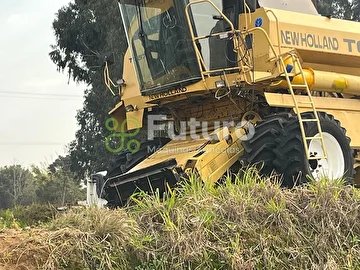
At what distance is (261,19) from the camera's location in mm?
7562

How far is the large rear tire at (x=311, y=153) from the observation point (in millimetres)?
6438

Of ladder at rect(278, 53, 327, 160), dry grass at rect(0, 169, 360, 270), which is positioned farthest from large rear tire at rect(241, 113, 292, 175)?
dry grass at rect(0, 169, 360, 270)

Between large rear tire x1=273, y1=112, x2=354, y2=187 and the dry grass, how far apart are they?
1532mm

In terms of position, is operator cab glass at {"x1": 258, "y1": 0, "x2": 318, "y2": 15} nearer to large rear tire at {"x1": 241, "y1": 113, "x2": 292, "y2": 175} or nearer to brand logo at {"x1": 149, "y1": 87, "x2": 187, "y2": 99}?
brand logo at {"x1": 149, "y1": 87, "x2": 187, "y2": 99}

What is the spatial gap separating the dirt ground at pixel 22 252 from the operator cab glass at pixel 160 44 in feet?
13.0

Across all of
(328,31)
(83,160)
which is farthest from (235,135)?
(83,160)

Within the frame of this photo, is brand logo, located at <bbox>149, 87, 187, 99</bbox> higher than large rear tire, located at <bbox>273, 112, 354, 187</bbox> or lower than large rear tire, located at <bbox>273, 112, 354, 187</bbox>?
higher

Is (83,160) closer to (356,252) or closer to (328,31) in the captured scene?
(328,31)

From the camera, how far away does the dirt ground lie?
370 centimetres

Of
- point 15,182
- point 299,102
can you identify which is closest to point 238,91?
point 299,102

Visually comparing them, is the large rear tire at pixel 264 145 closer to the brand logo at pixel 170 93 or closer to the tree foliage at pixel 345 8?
the brand logo at pixel 170 93

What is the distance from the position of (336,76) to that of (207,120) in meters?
1.95

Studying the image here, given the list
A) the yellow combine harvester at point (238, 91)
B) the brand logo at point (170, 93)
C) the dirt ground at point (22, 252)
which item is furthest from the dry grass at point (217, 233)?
the brand logo at point (170, 93)

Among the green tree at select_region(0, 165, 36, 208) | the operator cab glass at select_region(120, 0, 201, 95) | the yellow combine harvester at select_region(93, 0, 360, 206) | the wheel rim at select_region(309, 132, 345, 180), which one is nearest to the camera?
the yellow combine harvester at select_region(93, 0, 360, 206)
